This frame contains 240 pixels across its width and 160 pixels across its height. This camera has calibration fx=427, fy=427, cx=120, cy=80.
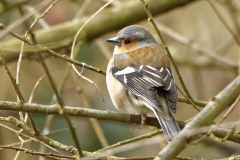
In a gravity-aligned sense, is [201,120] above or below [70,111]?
below

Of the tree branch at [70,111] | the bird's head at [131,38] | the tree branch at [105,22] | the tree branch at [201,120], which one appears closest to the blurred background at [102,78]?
the tree branch at [105,22]

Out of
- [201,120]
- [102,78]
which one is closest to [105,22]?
[102,78]

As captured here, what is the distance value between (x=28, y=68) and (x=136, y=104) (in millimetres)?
3006

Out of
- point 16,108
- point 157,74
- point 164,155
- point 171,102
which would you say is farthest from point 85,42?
point 164,155

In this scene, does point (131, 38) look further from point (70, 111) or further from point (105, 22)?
point (70, 111)

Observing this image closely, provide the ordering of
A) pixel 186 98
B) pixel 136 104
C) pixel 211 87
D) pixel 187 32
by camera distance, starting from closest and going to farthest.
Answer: pixel 186 98
pixel 136 104
pixel 211 87
pixel 187 32

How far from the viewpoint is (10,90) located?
6238 millimetres

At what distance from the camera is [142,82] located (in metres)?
3.98

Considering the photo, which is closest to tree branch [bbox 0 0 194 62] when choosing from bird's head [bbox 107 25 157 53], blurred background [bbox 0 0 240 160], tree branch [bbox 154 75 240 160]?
blurred background [bbox 0 0 240 160]

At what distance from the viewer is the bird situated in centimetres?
364

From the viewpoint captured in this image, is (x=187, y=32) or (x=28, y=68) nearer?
(x=28, y=68)

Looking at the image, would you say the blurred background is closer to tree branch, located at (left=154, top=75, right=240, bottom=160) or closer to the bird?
the bird

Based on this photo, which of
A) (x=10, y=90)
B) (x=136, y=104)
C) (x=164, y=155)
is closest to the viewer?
(x=164, y=155)

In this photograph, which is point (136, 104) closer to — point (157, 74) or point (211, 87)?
point (157, 74)
